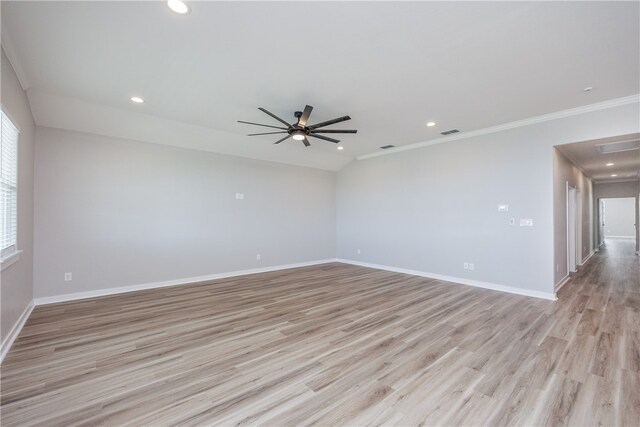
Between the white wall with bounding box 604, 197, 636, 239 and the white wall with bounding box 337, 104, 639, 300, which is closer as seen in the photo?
the white wall with bounding box 337, 104, 639, 300

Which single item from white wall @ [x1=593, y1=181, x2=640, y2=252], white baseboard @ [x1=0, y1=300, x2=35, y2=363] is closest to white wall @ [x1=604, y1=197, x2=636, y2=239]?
white wall @ [x1=593, y1=181, x2=640, y2=252]

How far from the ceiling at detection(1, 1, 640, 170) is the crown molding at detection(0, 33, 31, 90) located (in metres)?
0.02

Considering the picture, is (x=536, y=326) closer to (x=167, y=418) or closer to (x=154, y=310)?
(x=167, y=418)

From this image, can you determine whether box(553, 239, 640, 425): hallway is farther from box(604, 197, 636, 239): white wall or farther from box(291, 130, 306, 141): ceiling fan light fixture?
box(604, 197, 636, 239): white wall

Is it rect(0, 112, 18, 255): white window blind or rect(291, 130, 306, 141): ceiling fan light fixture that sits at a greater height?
rect(291, 130, 306, 141): ceiling fan light fixture

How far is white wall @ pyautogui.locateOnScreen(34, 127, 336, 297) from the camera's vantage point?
4.26 metres

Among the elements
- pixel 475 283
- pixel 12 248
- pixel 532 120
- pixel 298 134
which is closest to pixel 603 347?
pixel 475 283

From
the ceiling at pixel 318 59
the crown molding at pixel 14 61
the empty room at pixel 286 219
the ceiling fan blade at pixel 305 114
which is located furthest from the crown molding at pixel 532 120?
the crown molding at pixel 14 61

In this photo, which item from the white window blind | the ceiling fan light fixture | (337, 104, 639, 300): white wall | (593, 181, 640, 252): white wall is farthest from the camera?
(593, 181, 640, 252): white wall

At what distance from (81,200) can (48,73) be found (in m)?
2.09

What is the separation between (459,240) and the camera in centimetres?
549

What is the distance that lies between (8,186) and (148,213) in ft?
7.04

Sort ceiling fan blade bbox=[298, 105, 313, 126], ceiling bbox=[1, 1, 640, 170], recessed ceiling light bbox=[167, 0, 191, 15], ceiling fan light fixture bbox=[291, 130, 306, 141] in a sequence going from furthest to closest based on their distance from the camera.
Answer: ceiling fan light fixture bbox=[291, 130, 306, 141] < ceiling fan blade bbox=[298, 105, 313, 126] < ceiling bbox=[1, 1, 640, 170] < recessed ceiling light bbox=[167, 0, 191, 15]

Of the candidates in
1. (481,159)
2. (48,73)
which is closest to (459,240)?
(481,159)
